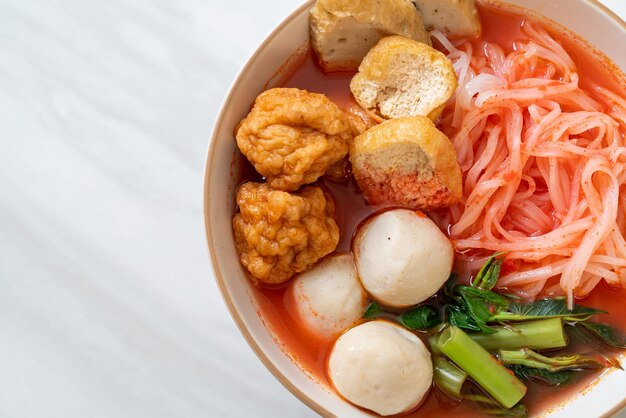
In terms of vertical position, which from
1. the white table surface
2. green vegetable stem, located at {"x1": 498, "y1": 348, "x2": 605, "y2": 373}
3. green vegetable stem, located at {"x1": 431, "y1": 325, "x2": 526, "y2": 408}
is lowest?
the white table surface

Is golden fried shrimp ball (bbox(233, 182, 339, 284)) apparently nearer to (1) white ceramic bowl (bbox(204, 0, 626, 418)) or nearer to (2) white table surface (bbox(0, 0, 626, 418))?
(1) white ceramic bowl (bbox(204, 0, 626, 418))

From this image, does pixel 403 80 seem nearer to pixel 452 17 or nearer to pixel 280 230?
pixel 452 17

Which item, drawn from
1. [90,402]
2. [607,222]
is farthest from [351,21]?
[90,402]

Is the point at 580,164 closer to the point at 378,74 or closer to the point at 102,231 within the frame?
the point at 378,74

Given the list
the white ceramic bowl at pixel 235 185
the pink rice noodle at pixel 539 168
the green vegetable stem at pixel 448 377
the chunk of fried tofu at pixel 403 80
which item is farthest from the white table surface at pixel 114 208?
the pink rice noodle at pixel 539 168

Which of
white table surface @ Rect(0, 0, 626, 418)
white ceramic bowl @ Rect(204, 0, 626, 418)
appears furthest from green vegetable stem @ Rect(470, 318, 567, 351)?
white table surface @ Rect(0, 0, 626, 418)

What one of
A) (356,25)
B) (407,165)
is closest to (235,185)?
(407,165)
